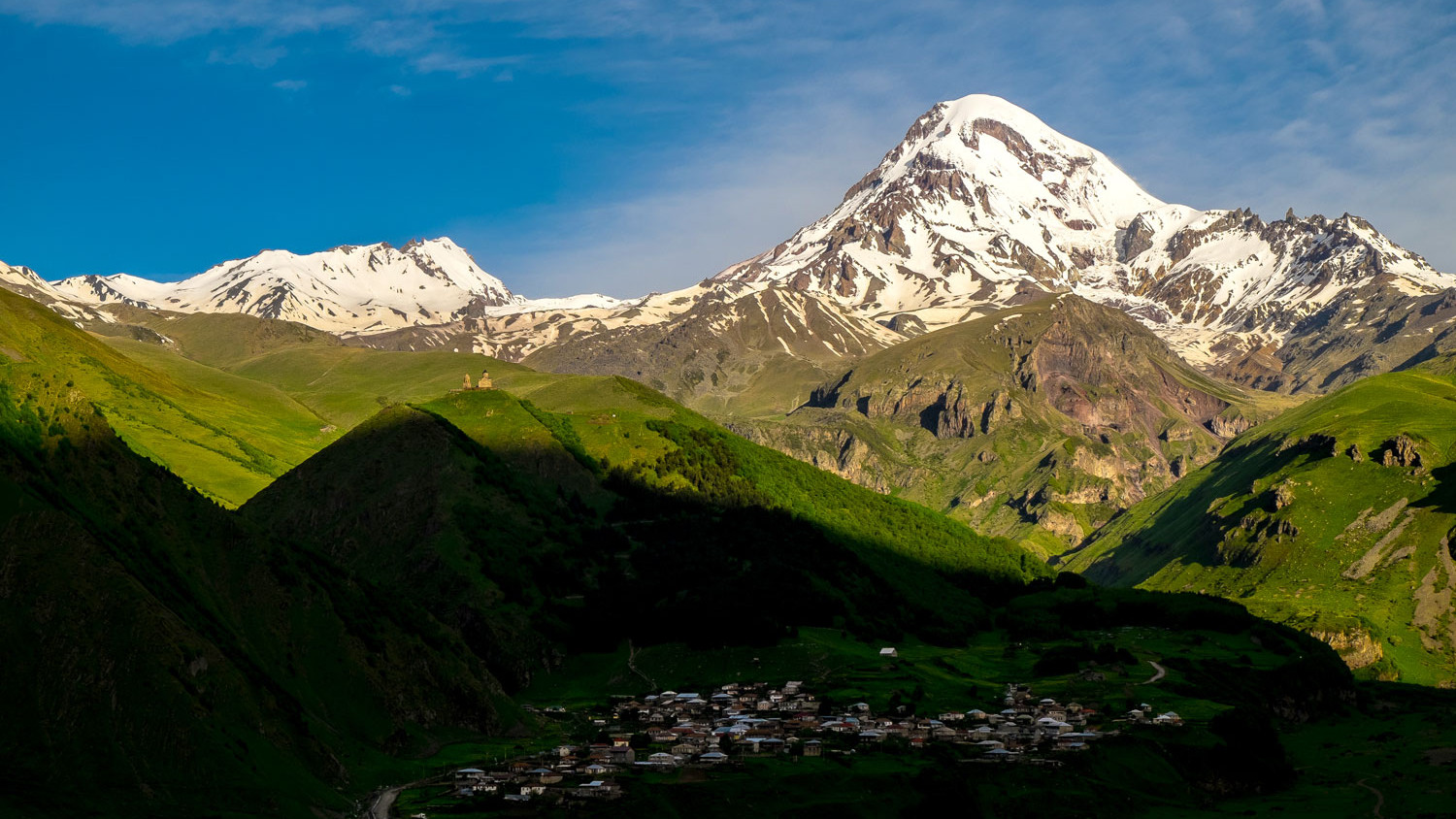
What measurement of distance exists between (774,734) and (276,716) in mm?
70483

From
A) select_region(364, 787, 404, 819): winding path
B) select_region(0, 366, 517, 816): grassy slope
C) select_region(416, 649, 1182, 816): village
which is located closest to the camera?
select_region(0, 366, 517, 816): grassy slope

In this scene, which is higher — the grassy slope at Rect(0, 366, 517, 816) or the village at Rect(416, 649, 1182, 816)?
the grassy slope at Rect(0, 366, 517, 816)

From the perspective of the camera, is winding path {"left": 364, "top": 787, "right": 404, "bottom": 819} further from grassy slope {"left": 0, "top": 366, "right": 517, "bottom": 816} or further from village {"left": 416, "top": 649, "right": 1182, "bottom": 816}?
village {"left": 416, "top": 649, "right": 1182, "bottom": 816}

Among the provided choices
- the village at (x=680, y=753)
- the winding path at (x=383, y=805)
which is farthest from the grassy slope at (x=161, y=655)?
the village at (x=680, y=753)

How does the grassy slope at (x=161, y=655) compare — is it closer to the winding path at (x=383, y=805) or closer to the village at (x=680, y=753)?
the winding path at (x=383, y=805)

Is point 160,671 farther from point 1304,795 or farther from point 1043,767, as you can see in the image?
point 1304,795

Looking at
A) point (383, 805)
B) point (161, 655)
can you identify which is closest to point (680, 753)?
point (383, 805)

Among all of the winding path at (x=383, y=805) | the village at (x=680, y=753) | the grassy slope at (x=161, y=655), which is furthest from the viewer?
the village at (x=680, y=753)

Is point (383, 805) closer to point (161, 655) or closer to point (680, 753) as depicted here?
point (161, 655)

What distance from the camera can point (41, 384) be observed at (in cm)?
19025

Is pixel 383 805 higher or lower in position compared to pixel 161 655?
lower

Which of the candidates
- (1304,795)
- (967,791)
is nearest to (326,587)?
(967,791)

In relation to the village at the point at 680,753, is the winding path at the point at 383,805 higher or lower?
lower

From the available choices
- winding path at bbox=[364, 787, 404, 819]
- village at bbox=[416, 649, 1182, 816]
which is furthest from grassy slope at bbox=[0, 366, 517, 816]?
village at bbox=[416, 649, 1182, 816]
